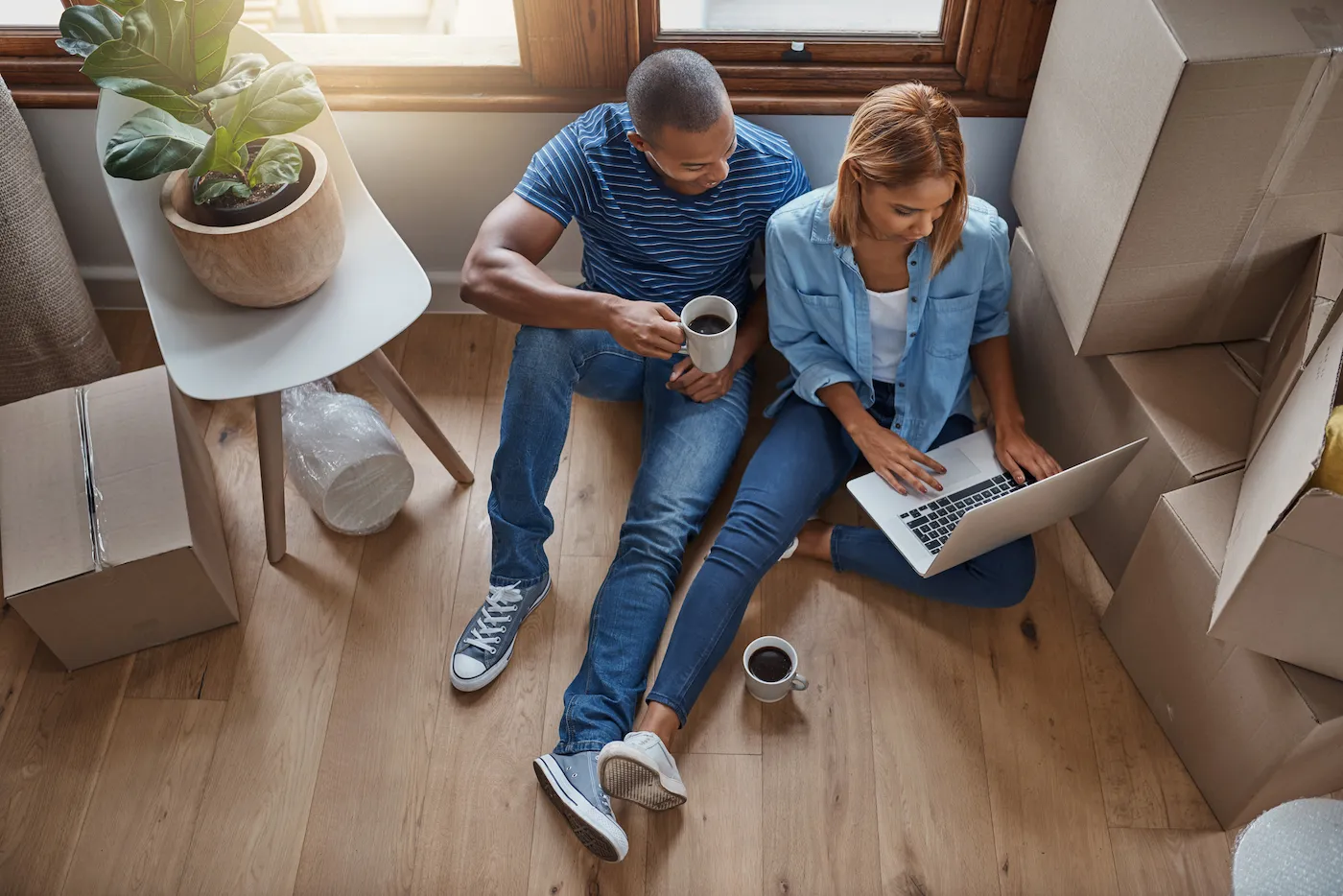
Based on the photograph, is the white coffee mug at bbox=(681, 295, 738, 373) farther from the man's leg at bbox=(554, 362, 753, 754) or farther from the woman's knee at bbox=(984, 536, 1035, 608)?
the woman's knee at bbox=(984, 536, 1035, 608)

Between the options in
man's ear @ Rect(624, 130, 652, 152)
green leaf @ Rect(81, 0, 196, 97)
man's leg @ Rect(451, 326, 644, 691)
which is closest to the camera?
green leaf @ Rect(81, 0, 196, 97)

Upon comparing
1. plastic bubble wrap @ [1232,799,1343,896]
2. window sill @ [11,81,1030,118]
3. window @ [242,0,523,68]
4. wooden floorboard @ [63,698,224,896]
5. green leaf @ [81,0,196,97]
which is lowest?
wooden floorboard @ [63,698,224,896]

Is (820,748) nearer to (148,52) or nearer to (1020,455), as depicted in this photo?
(1020,455)

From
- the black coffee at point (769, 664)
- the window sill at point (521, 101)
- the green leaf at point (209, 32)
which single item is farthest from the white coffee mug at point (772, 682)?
the green leaf at point (209, 32)

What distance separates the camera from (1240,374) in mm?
1574

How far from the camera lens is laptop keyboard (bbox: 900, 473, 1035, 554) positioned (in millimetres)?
1636

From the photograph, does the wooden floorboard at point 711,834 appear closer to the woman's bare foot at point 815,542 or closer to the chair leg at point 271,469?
the woman's bare foot at point 815,542

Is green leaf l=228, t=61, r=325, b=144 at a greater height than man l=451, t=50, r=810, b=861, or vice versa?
green leaf l=228, t=61, r=325, b=144

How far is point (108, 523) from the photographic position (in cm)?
163

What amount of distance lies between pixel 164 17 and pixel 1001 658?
1509mm

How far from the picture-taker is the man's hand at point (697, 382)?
1740mm

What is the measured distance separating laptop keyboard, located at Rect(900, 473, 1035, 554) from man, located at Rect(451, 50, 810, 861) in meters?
0.33

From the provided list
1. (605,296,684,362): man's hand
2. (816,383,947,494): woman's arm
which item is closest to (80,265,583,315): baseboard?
(605,296,684,362): man's hand

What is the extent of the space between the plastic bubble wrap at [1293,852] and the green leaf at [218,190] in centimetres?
154
